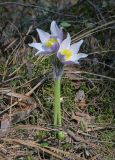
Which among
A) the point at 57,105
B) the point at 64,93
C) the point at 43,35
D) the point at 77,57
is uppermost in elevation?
the point at 43,35

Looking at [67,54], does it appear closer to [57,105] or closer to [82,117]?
[57,105]

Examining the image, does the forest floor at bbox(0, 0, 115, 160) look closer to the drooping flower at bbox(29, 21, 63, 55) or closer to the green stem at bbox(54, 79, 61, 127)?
the green stem at bbox(54, 79, 61, 127)

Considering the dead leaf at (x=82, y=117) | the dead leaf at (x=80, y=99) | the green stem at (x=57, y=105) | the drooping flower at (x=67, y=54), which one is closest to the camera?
the drooping flower at (x=67, y=54)

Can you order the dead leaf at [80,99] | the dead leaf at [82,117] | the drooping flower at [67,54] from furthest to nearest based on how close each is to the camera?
the dead leaf at [80,99] < the dead leaf at [82,117] < the drooping flower at [67,54]

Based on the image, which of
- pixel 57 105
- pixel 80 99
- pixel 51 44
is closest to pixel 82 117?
pixel 80 99

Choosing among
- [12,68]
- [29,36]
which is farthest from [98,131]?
[29,36]

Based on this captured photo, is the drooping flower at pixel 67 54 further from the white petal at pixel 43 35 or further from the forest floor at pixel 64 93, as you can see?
the forest floor at pixel 64 93

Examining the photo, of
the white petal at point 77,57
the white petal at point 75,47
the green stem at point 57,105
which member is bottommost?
the green stem at point 57,105

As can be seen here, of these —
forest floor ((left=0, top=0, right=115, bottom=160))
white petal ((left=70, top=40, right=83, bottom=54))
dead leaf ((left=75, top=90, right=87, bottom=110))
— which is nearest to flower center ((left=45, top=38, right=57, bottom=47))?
white petal ((left=70, top=40, right=83, bottom=54))

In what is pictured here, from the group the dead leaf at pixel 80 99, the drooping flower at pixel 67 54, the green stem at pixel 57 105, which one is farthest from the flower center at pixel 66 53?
the dead leaf at pixel 80 99
